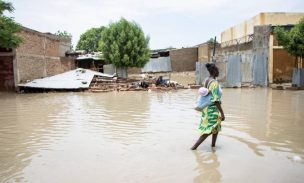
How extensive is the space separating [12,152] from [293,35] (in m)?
17.7

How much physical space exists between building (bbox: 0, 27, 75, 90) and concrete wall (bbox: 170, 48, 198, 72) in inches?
563

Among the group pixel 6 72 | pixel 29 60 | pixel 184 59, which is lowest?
pixel 6 72

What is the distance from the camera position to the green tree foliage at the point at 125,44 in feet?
101

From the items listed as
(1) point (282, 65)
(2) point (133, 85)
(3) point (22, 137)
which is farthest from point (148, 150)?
(1) point (282, 65)

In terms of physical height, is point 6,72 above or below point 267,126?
above

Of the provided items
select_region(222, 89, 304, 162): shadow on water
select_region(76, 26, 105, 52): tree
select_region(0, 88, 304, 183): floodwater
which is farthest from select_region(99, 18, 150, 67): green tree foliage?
select_region(76, 26, 105, 52): tree

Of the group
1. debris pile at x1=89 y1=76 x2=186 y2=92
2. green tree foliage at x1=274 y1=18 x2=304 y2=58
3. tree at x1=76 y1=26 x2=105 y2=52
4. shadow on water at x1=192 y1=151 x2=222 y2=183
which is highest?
tree at x1=76 y1=26 x2=105 y2=52

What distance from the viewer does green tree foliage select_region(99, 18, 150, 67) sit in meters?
30.9

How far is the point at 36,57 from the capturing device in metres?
26.5

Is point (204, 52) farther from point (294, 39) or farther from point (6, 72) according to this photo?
point (6, 72)

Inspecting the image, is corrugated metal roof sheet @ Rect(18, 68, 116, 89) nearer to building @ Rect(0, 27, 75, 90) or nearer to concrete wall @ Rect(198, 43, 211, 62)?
building @ Rect(0, 27, 75, 90)

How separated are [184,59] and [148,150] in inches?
1362

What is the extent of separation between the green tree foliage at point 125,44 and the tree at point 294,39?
545 inches

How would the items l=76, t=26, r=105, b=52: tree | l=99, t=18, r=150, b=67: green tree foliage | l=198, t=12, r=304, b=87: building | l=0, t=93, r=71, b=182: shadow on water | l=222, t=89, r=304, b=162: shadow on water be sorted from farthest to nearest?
1. l=76, t=26, r=105, b=52: tree
2. l=99, t=18, r=150, b=67: green tree foliage
3. l=198, t=12, r=304, b=87: building
4. l=222, t=89, r=304, b=162: shadow on water
5. l=0, t=93, r=71, b=182: shadow on water
